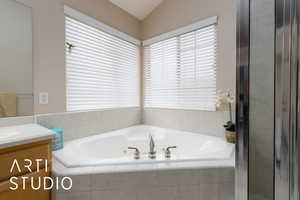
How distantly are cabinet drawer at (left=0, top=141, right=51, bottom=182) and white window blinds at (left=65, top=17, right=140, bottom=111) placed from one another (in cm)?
80

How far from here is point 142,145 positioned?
7.25ft

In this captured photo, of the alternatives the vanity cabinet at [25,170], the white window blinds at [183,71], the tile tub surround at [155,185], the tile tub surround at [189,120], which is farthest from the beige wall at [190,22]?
the vanity cabinet at [25,170]

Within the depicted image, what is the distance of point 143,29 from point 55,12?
4.83ft

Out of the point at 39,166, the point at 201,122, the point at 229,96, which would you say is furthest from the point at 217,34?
the point at 39,166

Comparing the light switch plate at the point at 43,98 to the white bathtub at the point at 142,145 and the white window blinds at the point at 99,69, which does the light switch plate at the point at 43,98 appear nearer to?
the white window blinds at the point at 99,69

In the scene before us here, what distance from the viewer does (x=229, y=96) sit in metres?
1.75

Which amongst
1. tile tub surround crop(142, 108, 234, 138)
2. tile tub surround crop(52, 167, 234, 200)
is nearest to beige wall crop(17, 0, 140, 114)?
tile tub surround crop(52, 167, 234, 200)

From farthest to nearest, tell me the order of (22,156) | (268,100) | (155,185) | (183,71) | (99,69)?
(183,71) < (99,69) < (155,185) < (22,156) < (268,100)

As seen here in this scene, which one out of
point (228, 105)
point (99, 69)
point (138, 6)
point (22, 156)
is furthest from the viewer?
point (138, 6)

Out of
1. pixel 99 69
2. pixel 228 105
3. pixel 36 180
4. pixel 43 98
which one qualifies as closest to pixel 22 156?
pixel 36 180

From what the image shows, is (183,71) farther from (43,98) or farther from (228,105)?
(43,98)

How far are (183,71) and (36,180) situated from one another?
2043 millimetres

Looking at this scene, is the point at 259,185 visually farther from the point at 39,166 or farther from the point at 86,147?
the point at 86,147

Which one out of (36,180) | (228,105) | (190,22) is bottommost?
(36,180)
